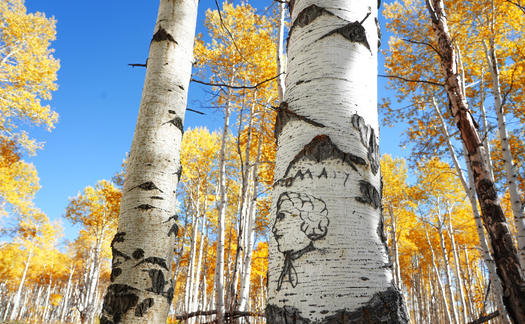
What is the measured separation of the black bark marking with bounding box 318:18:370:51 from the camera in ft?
2.58

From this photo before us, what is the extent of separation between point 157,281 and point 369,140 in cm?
136

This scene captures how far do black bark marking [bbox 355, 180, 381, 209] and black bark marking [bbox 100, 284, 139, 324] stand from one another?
4.36 ft

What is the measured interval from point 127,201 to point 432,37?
856cm

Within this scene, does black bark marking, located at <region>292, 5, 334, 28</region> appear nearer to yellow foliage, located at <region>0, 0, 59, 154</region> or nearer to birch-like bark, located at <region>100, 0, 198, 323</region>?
birch-like bark, located at <region>100, 0, 198, 323</region>

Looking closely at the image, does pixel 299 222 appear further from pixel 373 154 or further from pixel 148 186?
pixel 148 186

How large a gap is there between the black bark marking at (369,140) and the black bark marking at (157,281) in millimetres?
1318

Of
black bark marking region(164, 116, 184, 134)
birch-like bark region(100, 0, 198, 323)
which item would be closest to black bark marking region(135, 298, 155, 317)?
birch-like bark region(100, 0, 198, 323)

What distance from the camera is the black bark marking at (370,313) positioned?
1.63 feet

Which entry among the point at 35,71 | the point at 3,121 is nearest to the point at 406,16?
the point at 35,71

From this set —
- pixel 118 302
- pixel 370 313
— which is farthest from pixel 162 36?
pixel 370 313

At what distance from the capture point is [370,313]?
51 cm

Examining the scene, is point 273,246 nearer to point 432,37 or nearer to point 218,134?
point 432,37

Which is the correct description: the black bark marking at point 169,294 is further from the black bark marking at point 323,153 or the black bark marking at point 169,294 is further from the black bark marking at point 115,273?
the black bark marking at point 323,153

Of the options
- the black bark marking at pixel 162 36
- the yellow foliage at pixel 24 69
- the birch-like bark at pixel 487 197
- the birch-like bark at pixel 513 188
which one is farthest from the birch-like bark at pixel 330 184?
the yellow foliage at pixel 24 69
